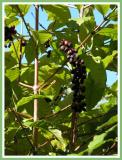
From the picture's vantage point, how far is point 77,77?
3016 millimetres

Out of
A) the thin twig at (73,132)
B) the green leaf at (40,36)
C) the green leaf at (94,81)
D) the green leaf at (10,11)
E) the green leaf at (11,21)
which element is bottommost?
the thin twig at (73,132)

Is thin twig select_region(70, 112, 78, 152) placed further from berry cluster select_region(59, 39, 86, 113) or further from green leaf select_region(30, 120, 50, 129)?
green leaf select_region(30, 120, 50, 129)

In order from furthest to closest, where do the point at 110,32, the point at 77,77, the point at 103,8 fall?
the point at 103,8 < the point at 110,32 < the point at 77,77

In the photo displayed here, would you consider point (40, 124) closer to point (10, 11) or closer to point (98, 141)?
point (98, 141)

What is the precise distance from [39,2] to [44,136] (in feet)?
3.37

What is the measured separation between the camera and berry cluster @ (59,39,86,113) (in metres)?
2.94

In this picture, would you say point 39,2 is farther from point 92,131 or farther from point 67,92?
point 92,131

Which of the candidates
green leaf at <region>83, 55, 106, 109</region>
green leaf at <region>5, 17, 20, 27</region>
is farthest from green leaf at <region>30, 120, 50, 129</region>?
green leaf at <region>5, 17, 20, 27</region>

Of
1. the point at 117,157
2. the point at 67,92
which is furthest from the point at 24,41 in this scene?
the point at 117,157

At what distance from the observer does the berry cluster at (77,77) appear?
9.64ft

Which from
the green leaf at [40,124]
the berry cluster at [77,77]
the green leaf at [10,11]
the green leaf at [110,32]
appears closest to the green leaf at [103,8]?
the green leaf at [110,32]

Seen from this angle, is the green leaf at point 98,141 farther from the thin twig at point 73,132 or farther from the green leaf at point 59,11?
the green leaf at point 59,11

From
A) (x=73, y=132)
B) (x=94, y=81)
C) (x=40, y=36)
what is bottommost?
(x=73, y=132)

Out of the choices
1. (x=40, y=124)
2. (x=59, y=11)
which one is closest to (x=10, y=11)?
(x=59, y=11)
